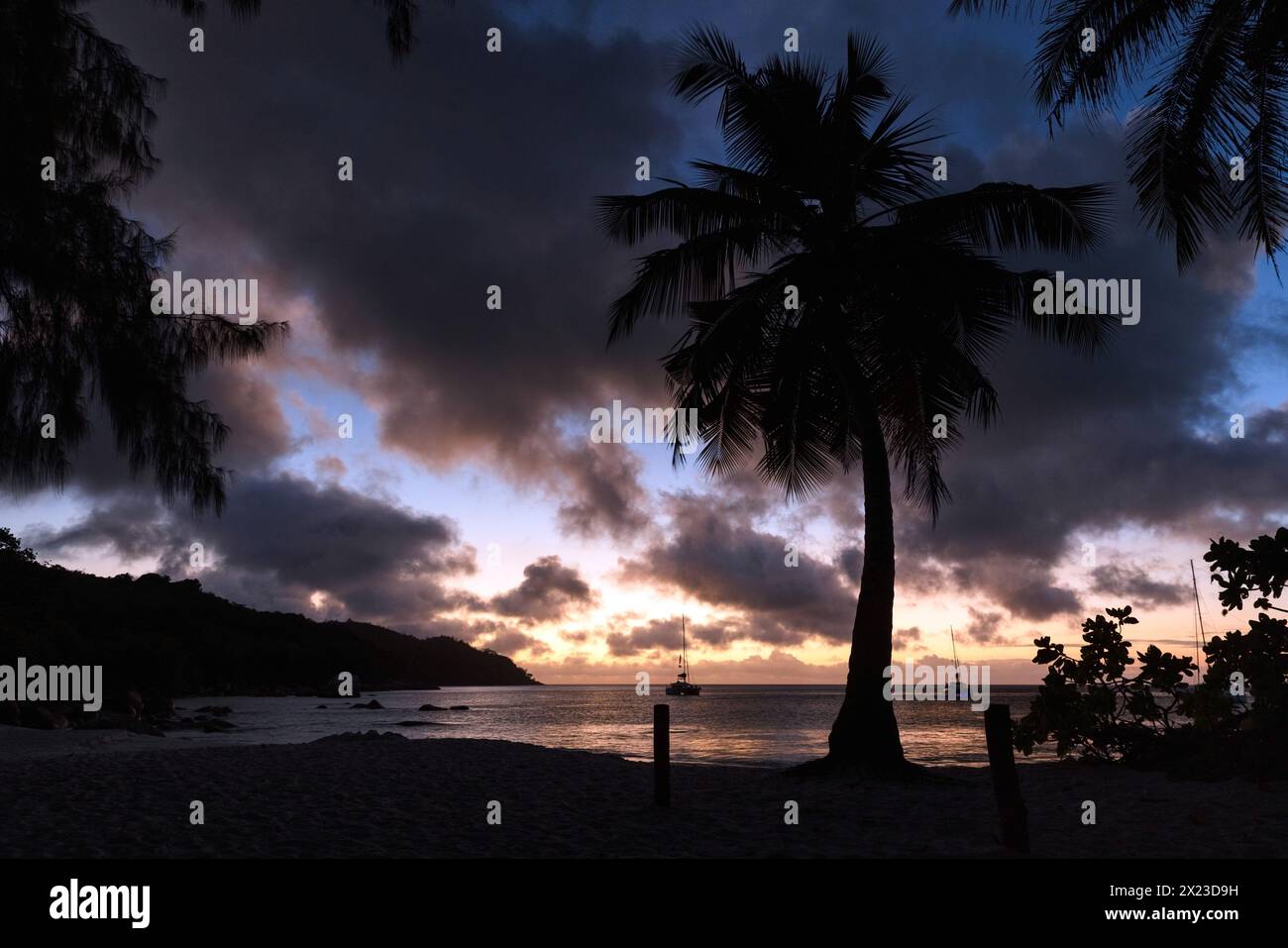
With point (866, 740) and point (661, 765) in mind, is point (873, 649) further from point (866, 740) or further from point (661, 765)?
point (661, 765)

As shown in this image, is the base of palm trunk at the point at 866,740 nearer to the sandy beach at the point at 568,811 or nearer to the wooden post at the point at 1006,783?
the sandy beach at the point at 568,811

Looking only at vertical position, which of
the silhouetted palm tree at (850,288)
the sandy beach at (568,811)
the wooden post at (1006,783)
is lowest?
the sandy beach at (568,811)

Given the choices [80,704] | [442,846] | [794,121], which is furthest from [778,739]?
[442,846]

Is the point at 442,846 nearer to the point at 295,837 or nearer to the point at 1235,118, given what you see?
the point at 295,837

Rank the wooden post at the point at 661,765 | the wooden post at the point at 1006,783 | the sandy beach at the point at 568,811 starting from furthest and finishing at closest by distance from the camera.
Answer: the wooden post at the point at 661,765 < the sandy beach at the point at 568,811 < the wooden post at the point at 1006,783

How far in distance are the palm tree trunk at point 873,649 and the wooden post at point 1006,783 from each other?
5.43 meters

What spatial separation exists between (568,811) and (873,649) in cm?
594

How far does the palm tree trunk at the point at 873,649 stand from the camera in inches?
528

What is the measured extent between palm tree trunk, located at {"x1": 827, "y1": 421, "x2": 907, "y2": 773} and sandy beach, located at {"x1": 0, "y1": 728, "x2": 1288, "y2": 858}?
0.69m

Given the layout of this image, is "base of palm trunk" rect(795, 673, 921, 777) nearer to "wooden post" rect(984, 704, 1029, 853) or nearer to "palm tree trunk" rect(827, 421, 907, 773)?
"palm tree trunk" rect(827, 421, 907, 773)

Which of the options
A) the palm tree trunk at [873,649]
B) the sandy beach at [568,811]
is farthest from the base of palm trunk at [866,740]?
the sandy beach at [568,811]

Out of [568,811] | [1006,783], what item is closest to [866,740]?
[568,811]

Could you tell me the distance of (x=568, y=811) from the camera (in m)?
9.98
